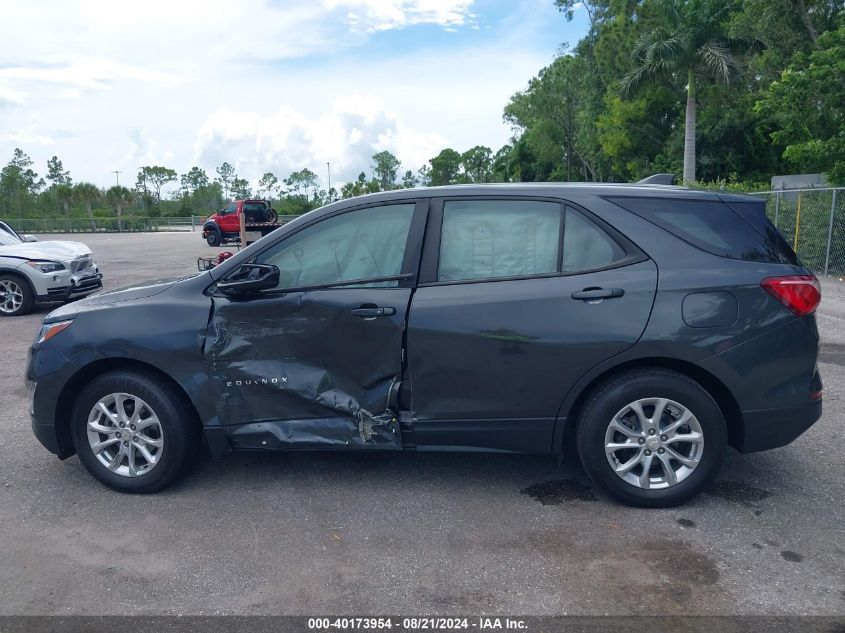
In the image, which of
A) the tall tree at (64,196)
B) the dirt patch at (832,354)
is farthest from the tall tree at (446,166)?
the dirt patch at (832,354)

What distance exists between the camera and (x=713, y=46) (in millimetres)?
28094

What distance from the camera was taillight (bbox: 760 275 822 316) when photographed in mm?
3812

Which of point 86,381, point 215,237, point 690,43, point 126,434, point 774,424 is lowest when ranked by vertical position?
point 126,434

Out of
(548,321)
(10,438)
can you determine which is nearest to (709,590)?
(548,321)

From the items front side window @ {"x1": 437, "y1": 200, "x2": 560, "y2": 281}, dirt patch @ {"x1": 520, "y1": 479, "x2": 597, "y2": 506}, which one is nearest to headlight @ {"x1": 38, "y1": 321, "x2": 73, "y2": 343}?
front side window @ {"x1": 437, "y1": 200, "x2": 560, "y2": 281}

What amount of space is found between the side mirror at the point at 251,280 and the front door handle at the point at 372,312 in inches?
20.9

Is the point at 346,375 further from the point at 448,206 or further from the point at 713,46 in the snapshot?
the point at 713,46

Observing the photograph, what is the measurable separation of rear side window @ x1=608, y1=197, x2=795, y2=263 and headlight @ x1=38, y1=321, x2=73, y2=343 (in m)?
3.33

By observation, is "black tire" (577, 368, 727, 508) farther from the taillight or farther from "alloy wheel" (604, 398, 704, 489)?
the taillight

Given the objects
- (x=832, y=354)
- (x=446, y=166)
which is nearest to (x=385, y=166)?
(x=446, y=166)

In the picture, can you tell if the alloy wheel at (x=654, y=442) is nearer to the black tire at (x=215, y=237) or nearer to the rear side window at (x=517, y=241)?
the rear side window at (x=517, y=241)

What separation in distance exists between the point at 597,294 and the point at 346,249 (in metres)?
1.46

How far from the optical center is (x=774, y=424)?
12.7ft

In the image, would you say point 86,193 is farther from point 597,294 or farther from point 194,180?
point 597,294
